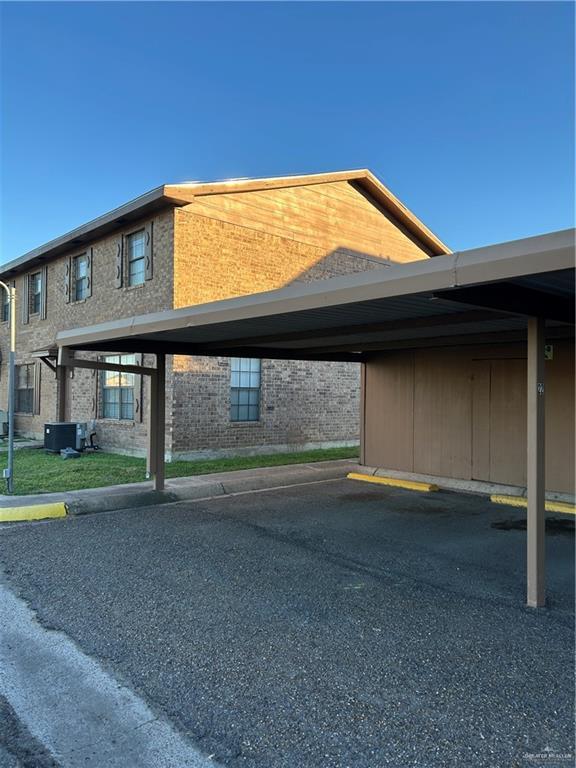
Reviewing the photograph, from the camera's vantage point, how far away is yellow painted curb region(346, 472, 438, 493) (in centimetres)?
1080

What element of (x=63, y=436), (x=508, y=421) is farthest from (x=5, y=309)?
(x=508, y=421)

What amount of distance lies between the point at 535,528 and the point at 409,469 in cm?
690

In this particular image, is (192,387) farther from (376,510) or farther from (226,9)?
(226,9)

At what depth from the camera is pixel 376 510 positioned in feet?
29.5

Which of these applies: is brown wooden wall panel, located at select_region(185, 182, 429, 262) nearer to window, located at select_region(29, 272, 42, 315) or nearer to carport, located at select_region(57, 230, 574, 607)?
carport, located at select_region(57, 230, 574, 607)

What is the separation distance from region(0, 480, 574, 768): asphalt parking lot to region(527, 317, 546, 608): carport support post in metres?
0.27

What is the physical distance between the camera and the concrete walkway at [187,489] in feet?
28.9

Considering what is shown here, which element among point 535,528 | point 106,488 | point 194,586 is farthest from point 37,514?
point 535,528

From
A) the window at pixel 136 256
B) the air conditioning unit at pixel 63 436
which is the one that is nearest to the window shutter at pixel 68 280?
the window at pixel 136 256

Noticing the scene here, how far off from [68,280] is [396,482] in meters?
12.2

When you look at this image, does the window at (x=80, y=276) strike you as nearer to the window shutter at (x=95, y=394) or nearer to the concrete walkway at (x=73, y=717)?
the window shutter at (x=95, y=394)

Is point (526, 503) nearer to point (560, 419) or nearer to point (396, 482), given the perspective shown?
point (560, 419)

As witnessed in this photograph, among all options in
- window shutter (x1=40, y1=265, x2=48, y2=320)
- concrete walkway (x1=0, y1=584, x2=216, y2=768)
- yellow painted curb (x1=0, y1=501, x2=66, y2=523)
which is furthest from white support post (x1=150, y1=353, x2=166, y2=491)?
window shutter (x1=40, y1=265, x2=48, y2=320)

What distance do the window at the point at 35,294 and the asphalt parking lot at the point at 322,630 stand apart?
14481mm
